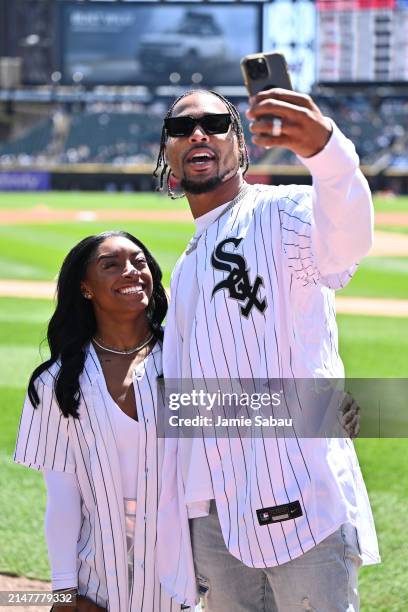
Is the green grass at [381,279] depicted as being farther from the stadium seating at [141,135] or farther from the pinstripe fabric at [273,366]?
the stadium seating at [141,135]

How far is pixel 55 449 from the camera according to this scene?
3424mm

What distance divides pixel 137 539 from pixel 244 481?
0.53 m

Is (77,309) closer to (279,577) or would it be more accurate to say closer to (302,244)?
(302,244)

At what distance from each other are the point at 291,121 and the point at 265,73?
0.25m

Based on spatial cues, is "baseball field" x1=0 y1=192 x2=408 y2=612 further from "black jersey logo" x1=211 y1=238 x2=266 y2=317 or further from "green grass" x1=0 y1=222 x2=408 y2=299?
"black jersey logo" x1=211 y1=238 x2=266 y2=317

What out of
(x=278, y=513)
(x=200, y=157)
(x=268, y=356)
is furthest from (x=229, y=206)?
(x=278, y=513)

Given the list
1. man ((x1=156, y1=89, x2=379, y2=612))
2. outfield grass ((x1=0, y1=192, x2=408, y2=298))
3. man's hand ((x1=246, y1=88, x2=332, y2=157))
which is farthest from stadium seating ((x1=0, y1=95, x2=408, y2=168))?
man's hand ((x1=246, y1=88, x2=332, y2=157))

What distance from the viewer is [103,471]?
3.34 metres

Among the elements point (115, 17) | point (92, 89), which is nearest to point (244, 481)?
point (115, 17)

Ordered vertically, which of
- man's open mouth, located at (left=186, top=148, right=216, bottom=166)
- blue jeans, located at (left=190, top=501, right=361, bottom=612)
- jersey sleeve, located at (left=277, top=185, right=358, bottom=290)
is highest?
man's open mouth, located at (left=186, top=148, right=216, bottom=166)

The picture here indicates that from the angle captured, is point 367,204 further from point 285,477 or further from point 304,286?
point 285,477

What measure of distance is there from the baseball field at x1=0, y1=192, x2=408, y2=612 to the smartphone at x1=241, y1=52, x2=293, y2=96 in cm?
258

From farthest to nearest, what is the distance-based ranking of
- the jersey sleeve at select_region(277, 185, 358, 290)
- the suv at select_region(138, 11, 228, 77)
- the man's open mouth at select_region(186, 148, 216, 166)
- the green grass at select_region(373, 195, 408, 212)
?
the suv at select_region(138, 11, 228, 77), the green grass at select_region(373, 195, 408, 212), the man's open mouth at select_region(186, 148, 216, 166), the jersey sleeve at select_region(277, 185, 358, 290)

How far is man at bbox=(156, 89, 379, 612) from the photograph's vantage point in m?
2.91
